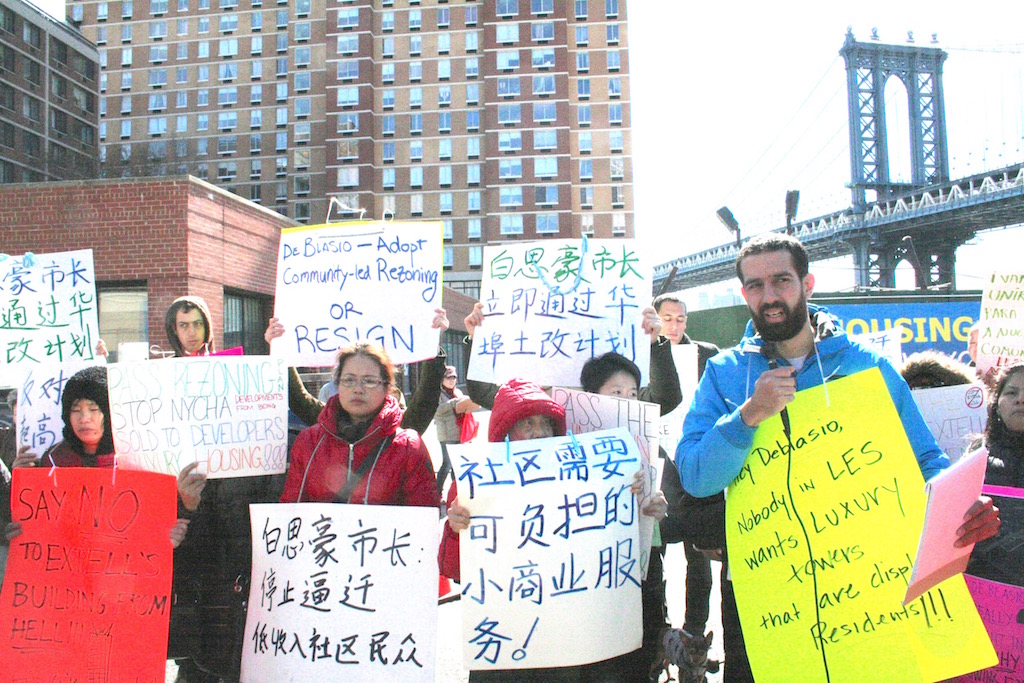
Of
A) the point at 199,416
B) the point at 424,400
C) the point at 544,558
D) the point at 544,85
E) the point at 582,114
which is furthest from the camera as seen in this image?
the point at 582,114

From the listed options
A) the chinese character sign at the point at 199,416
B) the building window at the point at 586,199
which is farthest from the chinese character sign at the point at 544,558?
the building window at the point at 586,199

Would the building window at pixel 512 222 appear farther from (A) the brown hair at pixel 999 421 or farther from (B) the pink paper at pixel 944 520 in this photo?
(B) the pink paper at pixel 944 520

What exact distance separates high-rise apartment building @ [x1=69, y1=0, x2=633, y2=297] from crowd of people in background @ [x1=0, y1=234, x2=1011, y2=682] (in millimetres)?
65789

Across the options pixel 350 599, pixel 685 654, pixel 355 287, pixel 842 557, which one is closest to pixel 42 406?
pixel 355 287

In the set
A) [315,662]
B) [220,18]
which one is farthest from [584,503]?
[220,18]

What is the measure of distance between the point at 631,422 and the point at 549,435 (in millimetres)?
335

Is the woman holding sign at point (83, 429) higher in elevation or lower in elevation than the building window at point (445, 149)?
lower

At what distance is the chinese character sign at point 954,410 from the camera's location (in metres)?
3.76

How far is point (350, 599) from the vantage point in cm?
282

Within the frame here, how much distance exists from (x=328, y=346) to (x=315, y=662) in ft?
5.16

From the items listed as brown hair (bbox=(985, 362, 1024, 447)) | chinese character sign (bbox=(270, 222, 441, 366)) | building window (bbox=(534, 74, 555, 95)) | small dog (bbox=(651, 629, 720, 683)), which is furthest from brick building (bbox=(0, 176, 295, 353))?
building window (bbox=(534, 74, 555, 95))

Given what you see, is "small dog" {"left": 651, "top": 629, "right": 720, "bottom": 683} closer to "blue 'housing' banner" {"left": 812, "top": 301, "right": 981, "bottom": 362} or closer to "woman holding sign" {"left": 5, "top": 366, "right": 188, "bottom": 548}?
"woman holding sign" {"left": 5, "top": 366, "right": 188, "bottom": 548}

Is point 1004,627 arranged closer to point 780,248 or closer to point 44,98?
point 780,248

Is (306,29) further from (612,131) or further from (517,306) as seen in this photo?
(517,306)
